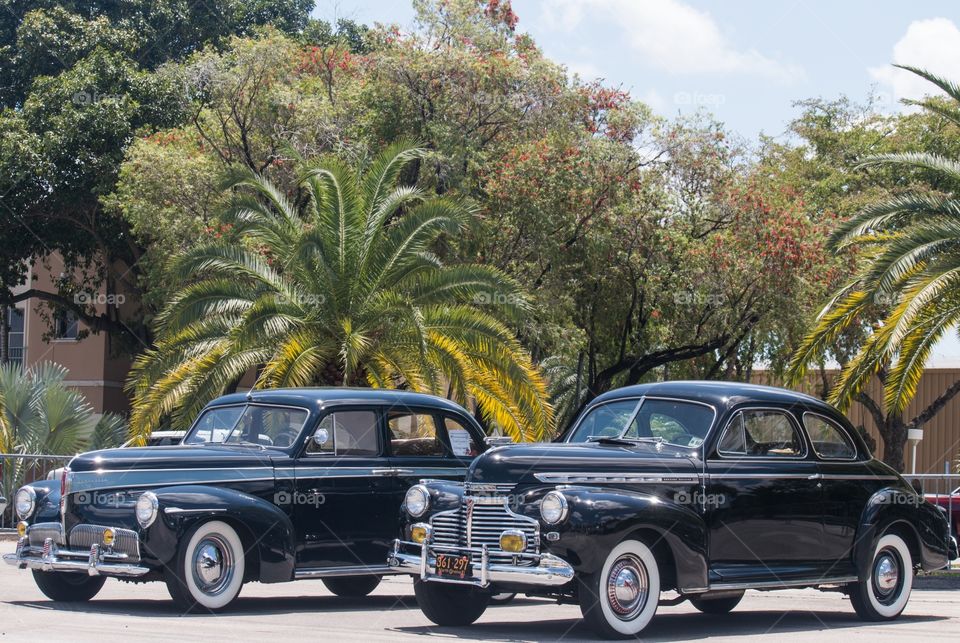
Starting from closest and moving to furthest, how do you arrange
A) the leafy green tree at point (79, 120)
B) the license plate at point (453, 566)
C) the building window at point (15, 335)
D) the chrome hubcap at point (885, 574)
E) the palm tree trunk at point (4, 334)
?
1. the license plate at point (453, 566)
2. the chrome hubcap at point (885, 574)
3. the leafy green tree at point (79, 120)
4. the palm tree trunk at point (4, 334)
5. the building window at point (15, 335)

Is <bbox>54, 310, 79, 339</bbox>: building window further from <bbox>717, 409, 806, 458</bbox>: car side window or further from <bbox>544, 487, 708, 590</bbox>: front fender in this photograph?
<bbox>544, 487, 708, 590</bbox>: front fender

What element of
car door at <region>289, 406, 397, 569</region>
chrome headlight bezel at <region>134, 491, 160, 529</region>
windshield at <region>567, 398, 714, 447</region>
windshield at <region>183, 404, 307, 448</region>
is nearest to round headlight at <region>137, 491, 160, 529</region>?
chrome headlight bezel at <region>134, 491, 160, 529</region>

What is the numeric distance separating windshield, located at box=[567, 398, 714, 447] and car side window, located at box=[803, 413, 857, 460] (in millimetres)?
1231

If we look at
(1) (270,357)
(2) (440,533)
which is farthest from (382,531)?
(1) (270,357)

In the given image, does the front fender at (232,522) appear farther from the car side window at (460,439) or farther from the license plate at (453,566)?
the car side window at (460,439)

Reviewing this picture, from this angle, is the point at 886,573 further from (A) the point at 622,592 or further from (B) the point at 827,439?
(A) the point at 622,592

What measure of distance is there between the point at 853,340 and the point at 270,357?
55.9 feet

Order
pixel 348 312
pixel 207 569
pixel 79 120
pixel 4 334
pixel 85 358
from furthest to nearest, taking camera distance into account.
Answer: pixel 4 334 < pixel 85 358 < pixel 79 120 < pixel 348 312 < pixel 207 569

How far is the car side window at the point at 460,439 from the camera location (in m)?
13.5

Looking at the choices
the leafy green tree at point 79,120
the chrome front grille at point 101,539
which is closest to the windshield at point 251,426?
the chrome front grille at point 101,539

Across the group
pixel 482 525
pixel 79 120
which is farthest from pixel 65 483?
pixel 79 120

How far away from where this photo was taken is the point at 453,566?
32.8 ft

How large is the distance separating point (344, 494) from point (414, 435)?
1.15m

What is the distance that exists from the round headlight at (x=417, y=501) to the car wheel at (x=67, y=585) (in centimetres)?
348
